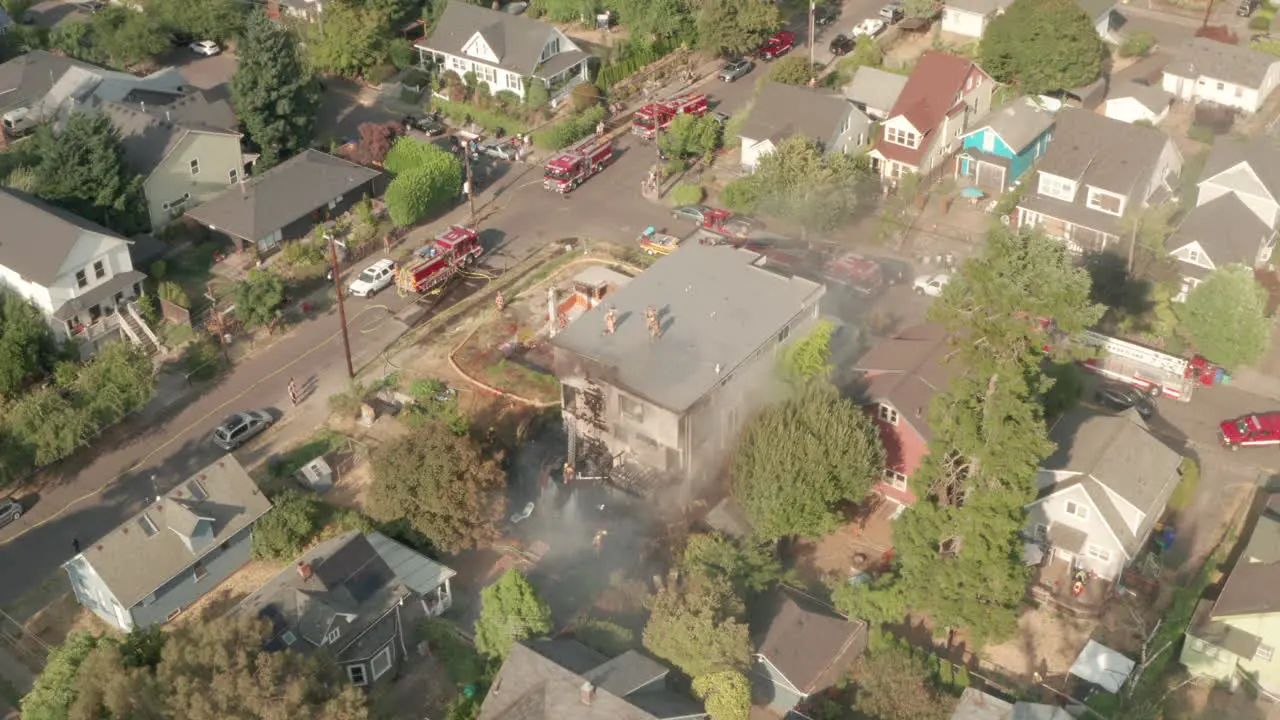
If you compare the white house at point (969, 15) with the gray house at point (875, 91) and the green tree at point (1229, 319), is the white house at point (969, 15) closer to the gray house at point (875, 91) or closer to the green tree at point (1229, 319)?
the gray house at point (875, 91)

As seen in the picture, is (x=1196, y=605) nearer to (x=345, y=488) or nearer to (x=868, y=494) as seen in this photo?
(x=868, y=494)

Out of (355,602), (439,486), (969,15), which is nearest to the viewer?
(355,602)

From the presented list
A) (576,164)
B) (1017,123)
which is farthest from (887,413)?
(576,164)

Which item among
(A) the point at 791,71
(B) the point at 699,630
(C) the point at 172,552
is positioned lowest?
(C) the point at 172,552

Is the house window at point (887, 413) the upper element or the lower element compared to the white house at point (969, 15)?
lower

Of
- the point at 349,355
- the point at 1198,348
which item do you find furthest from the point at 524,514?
the point at 1198,348

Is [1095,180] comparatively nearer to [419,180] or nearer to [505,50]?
[419,180]

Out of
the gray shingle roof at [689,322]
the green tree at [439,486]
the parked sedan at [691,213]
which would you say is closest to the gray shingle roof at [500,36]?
the parked sedan at [691,213]
